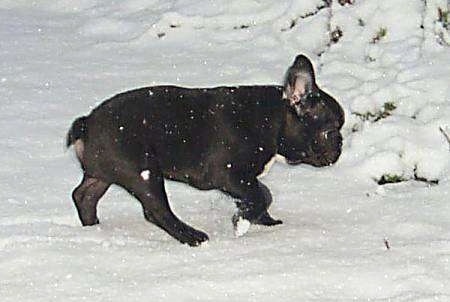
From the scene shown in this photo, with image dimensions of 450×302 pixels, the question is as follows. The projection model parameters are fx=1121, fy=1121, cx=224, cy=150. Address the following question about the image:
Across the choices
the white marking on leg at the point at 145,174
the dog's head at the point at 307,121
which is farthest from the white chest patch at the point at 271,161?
the white marking on leg at the point at 145,174

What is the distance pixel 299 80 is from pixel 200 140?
2.00ft

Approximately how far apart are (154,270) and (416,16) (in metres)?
4.00

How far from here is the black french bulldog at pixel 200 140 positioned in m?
5.59

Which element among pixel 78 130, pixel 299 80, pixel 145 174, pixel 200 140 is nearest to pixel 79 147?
pixel 78 130

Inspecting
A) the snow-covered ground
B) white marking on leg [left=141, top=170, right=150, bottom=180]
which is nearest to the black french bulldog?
white marking on leg [left=141, top=170, right=150, bottom=180]

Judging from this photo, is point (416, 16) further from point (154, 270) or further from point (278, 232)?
point (154, 270)

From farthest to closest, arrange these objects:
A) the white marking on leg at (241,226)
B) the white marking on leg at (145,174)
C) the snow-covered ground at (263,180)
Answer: the white marking on leg at (241,226) < the white marking on leg at (145,174) < the snow-covered ground at (263,180)

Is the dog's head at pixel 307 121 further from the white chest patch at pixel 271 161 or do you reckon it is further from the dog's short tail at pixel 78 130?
the dog's short tail at pixel 78 130

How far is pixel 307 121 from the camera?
19.6ft

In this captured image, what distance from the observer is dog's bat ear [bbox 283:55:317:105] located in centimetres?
581

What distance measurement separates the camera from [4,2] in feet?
34.0

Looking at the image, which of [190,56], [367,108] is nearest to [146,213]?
[367,108]

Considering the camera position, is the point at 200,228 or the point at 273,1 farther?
the point at 273,1

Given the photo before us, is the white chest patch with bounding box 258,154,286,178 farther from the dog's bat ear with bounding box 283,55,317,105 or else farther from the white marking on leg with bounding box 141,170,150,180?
the white marking on leg with bounding box 141,170,150,180
